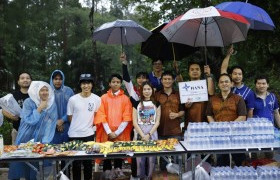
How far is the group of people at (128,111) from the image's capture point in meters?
5.14

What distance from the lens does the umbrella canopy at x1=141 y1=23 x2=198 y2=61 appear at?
6629 mm

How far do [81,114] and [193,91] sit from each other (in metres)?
1.89

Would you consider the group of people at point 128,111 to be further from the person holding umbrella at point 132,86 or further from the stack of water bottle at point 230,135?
the stack of water bottle at point 230,135

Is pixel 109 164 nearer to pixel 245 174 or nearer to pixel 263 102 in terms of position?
pixel 245 174

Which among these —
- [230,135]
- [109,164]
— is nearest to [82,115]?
[109,164]

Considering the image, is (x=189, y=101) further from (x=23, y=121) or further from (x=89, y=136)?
(x=23, y=121)

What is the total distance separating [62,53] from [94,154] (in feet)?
88.2

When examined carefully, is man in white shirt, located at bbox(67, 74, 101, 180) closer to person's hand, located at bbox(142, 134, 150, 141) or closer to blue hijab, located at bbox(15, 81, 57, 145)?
blue hijab, located at bbox(15, 81, 57, 145)

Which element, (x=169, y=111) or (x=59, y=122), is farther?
(x=59, y=122)

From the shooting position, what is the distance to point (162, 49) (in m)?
6.73

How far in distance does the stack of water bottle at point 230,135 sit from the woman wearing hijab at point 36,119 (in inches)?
86.8

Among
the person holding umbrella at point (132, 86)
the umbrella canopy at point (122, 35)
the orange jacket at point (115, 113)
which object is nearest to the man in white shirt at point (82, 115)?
the orange jacket at point (115, 113)

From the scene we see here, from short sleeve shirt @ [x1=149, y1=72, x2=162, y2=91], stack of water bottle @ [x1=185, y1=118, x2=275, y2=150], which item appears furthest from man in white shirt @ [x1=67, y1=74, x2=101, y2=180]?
stack of water bottle @ [x1=185, y1=118, x2=275, y2=150]

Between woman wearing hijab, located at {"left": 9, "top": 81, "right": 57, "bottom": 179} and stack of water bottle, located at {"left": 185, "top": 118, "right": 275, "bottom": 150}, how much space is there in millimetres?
2205
